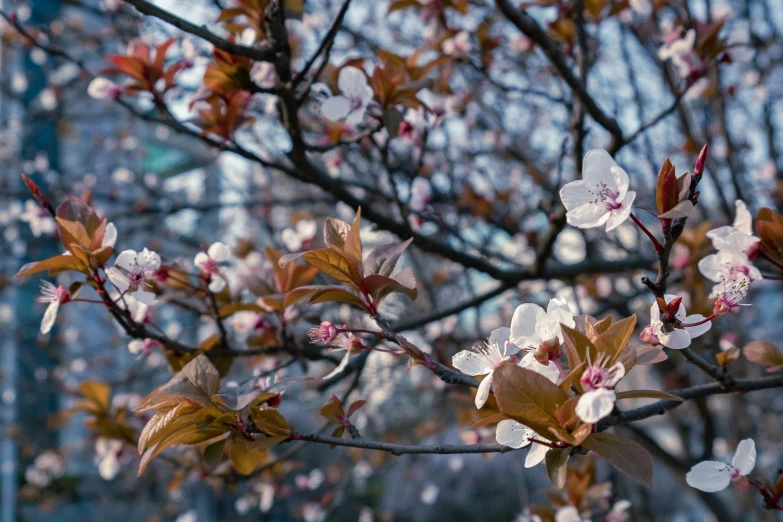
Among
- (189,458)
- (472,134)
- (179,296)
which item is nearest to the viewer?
(179,296)

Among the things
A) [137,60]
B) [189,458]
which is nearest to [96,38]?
[137,60]

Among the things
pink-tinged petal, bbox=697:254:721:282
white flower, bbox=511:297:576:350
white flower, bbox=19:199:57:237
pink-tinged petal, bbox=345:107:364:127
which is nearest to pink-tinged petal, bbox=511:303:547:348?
white flower, bbox=511:297:576:350

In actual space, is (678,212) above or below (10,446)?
above

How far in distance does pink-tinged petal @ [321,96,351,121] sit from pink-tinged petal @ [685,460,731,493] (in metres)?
0.96

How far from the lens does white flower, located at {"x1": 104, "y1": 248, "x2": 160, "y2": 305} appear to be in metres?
1.15

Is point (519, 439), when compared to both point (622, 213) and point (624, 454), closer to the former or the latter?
point (624, 454)

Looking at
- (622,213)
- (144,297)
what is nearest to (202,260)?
(144,297)

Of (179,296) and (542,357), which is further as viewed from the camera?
(179,296)

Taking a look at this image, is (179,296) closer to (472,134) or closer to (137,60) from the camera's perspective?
(137,60)

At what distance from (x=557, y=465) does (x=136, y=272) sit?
77 cm

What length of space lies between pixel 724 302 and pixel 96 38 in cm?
369

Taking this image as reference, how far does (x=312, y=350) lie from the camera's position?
1.51 metres

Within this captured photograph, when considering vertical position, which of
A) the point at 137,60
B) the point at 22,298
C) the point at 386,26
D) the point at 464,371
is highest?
the point at 137,60

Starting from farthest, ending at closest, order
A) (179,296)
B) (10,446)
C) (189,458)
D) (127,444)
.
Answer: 1. (10,446)
2. (189,458)
3. (127,444)
4. (179,296)
